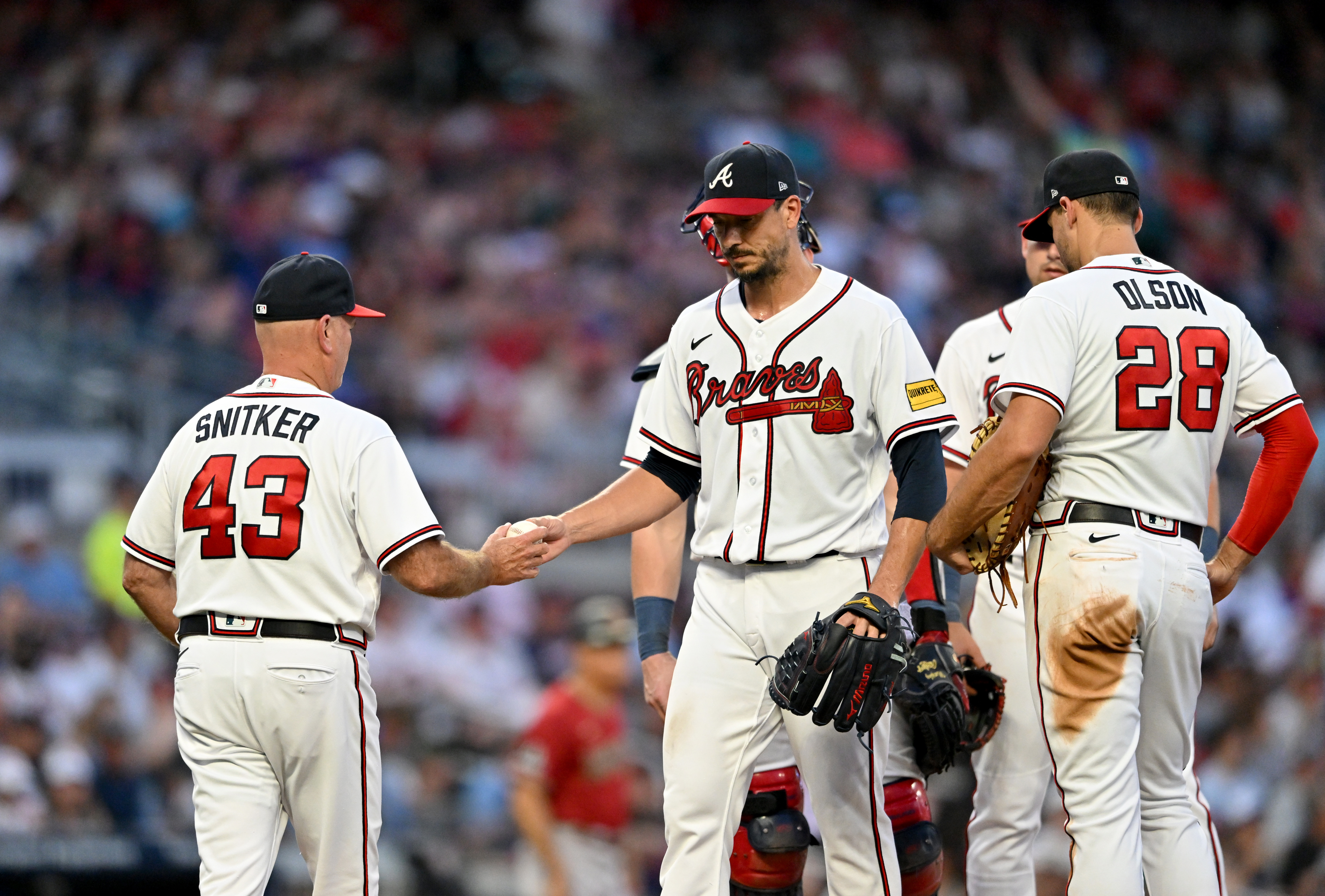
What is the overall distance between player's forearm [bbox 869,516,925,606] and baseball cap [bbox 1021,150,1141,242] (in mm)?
1030

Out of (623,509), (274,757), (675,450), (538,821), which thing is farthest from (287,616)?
(538,821)

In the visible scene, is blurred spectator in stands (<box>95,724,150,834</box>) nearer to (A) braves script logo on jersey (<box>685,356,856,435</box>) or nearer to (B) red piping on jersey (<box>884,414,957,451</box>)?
(A) braves script logo on jersey (<box>685,356,856,435</box>)

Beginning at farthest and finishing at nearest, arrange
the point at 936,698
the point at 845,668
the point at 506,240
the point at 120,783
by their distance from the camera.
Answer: the point at 506,240, the point at 120,783, the point at 936,698, the point at 845,668

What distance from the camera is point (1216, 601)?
4109mm

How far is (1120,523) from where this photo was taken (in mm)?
3850

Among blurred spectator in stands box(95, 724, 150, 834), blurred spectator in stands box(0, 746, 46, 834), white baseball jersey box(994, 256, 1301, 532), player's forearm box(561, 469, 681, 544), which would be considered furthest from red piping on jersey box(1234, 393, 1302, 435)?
blurred spectator in stands box(0, 746, 46, 834)

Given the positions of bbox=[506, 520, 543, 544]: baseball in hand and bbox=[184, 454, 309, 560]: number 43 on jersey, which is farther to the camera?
bbox=[506, 520, 543, 544]: baseball in hand

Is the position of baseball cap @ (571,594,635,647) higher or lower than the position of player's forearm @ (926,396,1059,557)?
lower

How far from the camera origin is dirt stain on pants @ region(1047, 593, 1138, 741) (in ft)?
12.3

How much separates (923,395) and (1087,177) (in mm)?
778

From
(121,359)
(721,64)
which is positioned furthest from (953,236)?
(121,359)

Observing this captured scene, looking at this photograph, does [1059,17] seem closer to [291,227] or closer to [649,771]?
[291,227]

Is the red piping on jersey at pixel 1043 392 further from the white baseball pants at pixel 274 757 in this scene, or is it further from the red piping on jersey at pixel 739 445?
the white baseball pants at pixel 274 757

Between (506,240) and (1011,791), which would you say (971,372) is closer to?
(1011,791)
